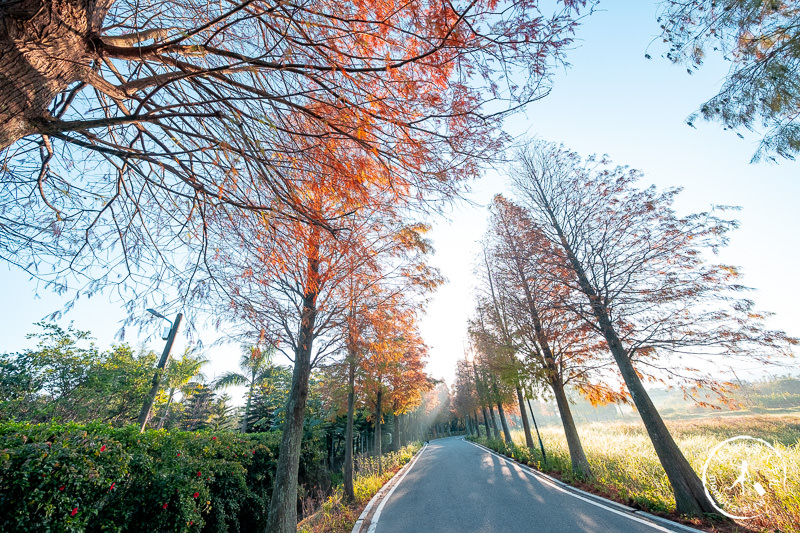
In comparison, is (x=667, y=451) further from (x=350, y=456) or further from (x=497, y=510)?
(x=350, y=456)

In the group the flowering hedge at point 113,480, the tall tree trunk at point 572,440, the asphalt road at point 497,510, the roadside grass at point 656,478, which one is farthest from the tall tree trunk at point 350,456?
the tall tree trunk at point 572,440

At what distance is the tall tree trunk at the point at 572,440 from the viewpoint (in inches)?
331

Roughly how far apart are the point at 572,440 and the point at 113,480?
1152 centimetres

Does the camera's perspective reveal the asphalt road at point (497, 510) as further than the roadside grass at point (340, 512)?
No

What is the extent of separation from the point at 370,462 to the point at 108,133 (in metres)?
17.2

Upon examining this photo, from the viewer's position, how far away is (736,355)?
6.21 m

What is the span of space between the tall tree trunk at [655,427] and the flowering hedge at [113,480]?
9213 mm

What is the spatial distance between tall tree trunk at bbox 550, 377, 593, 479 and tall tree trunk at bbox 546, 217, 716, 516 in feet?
8.63

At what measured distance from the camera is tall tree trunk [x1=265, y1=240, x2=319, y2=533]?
17.9ft

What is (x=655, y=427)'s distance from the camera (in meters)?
6.26

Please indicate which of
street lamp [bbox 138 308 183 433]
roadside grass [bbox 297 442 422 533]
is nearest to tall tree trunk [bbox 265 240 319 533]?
roadside grass [bbox 297 442 422 533]

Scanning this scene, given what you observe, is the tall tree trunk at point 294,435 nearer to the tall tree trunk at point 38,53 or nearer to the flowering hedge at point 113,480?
the flowering hedge at point 113,480

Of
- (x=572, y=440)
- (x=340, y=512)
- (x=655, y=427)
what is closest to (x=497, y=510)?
(x=655, y=427)

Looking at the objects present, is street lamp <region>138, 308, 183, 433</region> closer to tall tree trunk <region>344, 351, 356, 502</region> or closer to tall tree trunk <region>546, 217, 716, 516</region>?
tall tree trunk <region>344, 351, 356, 502</region>
